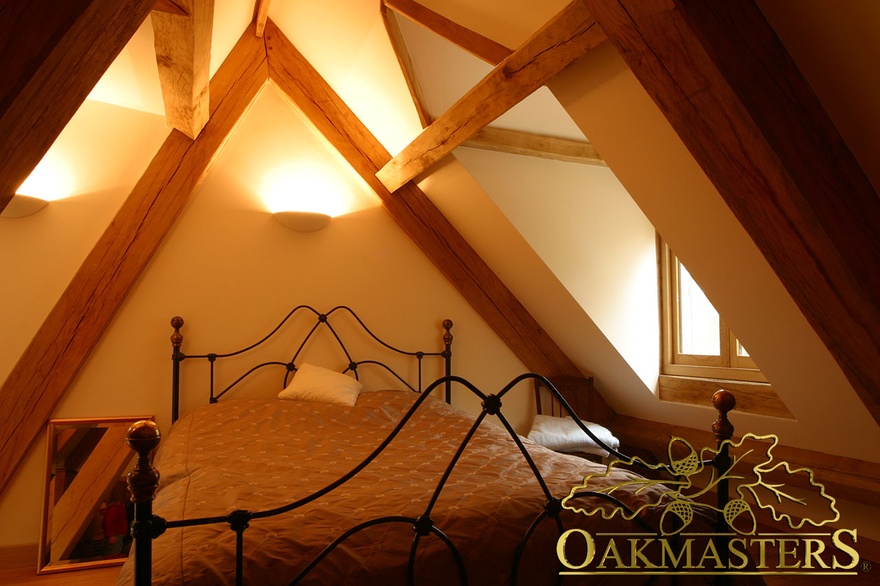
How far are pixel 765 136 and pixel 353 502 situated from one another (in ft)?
5.06

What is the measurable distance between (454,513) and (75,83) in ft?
4.87

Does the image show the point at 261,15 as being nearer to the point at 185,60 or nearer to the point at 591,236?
the point at 185,60

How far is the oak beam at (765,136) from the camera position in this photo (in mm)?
1690

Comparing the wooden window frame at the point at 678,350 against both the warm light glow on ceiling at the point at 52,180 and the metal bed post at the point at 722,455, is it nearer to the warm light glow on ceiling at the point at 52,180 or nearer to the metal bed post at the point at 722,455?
the metal bed post at the point at 722,455

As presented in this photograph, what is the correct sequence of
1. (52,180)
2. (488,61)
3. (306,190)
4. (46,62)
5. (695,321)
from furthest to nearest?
(306,190)
(695,321)
(52,180)
(488,61)
(46,62)

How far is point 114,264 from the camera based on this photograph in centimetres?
325

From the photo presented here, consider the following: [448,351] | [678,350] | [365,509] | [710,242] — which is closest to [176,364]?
[448,351]

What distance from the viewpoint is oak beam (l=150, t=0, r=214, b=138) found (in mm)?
2209

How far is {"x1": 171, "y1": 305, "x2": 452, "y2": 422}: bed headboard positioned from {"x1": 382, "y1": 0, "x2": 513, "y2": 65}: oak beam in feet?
5.86

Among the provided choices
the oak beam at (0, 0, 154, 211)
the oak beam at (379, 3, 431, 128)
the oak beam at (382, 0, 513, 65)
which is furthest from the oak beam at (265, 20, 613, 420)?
the oak beam at (0, 0, 154, 211)

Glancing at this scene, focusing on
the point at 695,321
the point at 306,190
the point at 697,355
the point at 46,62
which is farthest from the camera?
the point at 306,190

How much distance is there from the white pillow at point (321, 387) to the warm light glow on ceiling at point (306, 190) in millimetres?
1014

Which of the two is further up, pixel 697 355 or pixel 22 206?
pixel 22 206

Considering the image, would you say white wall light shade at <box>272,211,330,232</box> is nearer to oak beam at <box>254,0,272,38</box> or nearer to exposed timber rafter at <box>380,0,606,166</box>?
exposed timber rafter at <box>380,0,606,166</box>
